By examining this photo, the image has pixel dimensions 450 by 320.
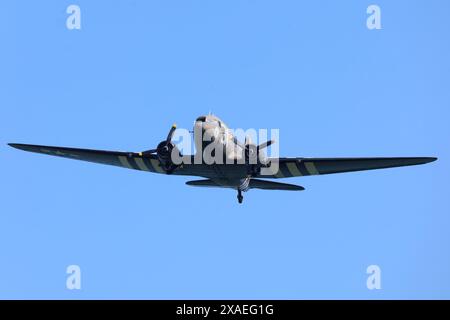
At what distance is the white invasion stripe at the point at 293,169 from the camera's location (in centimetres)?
3478

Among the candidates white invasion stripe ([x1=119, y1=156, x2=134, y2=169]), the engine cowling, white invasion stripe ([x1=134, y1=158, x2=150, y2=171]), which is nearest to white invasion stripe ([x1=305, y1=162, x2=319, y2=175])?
the engine cowling

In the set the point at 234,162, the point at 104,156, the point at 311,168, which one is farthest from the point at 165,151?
the point at 311,168

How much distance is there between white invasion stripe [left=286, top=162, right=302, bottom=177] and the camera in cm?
3478

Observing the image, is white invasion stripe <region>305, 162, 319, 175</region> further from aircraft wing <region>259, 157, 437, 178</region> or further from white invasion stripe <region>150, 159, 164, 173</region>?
Answer: white invasion stripe <region>150, 159, 164, 173</region>

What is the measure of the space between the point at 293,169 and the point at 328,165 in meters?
1.78

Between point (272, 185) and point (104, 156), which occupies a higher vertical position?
point (104, 156)

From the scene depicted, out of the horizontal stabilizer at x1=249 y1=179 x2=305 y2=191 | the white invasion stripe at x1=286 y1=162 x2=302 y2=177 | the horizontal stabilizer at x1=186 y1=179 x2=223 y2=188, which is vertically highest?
the white invasion stripe at x1=286 y1=162 x2=302 y2=177

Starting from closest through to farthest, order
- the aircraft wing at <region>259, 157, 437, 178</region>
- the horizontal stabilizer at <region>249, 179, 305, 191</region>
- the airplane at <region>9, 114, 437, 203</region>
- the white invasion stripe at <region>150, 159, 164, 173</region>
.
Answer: the airplane at <region>9, 114, 437, 203</region>, the aircraft wing at <region>259, 157, 437, 178</region>, the horizontal stabilizer at <region>249, 179, 305, 191</region>, the white invasion stripe at <region>150, 159, 164, 173</region>

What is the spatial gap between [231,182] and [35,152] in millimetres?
11017

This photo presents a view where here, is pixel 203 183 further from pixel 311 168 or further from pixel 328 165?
pixel 328 165

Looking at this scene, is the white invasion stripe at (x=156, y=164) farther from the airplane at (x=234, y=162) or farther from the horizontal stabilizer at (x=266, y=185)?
the horizontal stabilizer at (x=266, y=185)

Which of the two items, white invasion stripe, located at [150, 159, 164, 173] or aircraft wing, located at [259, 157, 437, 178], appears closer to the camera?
aircraft wing, located at [259, 157, 437, 178]

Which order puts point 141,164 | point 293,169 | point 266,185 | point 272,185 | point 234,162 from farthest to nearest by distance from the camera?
point 141,164 < point 266,185 < point 272,185 < point 293,169 < point 234,162

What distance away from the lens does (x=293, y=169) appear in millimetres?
35219
